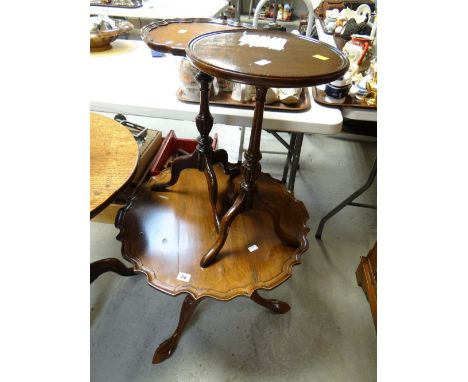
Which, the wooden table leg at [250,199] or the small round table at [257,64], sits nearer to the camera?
the small round table at [257,64]

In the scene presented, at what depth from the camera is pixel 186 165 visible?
1168 mm

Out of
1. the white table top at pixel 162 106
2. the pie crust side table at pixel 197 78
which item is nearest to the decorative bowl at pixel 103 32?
the white table top at pixel 162 106

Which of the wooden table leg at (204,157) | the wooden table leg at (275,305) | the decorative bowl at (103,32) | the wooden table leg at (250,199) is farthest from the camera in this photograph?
the decorative bowl at (103,32)

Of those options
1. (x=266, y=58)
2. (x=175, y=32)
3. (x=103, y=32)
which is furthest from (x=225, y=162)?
(x=103, y=32)

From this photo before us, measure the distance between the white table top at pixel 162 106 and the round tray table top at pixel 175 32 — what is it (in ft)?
0.75

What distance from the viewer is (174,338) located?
1.14 meters

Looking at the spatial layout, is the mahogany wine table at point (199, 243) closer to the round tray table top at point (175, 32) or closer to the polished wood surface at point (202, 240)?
the polished wood surface at point (202, 240)

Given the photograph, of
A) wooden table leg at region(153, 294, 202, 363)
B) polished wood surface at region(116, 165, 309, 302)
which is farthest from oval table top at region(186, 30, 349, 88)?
wooden table leg at region(153, 294, 202, 363)

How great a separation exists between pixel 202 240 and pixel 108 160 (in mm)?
Result: 409

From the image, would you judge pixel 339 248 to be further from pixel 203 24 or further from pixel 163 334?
pixel 203 24

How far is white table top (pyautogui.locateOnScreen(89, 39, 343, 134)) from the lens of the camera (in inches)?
41.2

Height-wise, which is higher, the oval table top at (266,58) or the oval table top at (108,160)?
the oval table top at (266,58)

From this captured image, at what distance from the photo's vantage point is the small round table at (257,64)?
61 cm

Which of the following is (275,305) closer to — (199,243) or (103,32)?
(199,243)
